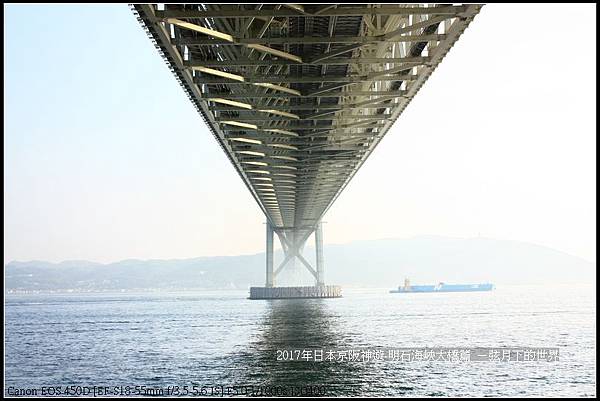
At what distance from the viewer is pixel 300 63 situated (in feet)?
Answer: 73.1

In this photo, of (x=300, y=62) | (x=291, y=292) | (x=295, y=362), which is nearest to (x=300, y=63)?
(x=300, y=62)

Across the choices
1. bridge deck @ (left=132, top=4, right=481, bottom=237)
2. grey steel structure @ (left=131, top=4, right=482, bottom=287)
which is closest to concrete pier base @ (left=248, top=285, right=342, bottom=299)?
grey steel structure @ (left=131, top=4, right=482, bottom=287)

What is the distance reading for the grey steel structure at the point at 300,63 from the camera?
18328 mm

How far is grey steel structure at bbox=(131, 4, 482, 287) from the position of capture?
1833cm

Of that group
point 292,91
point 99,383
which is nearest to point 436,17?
point 292,91

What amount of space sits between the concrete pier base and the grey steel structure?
212 feet

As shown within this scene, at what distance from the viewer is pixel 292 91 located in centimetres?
2609

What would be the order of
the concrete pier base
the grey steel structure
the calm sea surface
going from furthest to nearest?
the concrete pier base
the calm sea surface
the grey steel structure

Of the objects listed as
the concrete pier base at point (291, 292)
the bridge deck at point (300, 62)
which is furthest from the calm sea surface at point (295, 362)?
the concrete pier base at point (291, 292)

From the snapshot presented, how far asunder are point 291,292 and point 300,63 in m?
83.9

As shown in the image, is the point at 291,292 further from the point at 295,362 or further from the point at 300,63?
the point at 300,63

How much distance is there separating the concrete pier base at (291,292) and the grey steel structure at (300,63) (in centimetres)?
6474

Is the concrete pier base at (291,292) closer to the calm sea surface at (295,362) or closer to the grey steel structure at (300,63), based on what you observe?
the calm sea surface at (295,362)

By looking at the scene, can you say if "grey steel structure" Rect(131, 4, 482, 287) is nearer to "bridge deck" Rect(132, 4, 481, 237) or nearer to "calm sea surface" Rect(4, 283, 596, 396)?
"bridge deck" Rect(132, 4, 481, 237)
